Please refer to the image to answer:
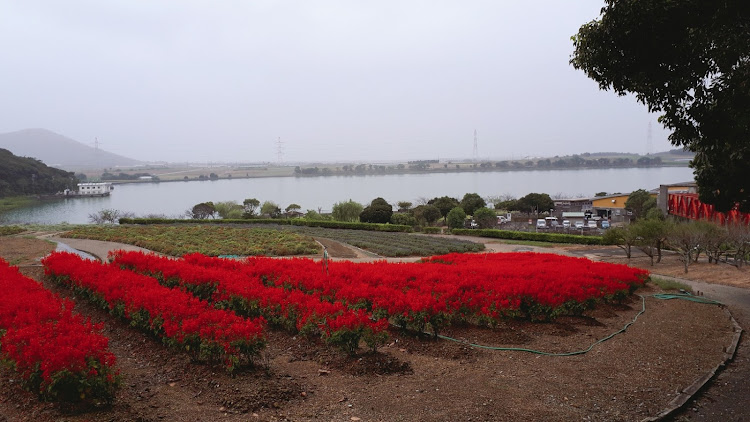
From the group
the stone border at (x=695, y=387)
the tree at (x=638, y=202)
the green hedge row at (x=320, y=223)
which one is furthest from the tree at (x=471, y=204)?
the stone border at (x=695, y=387)

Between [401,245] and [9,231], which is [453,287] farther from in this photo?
[9,231]

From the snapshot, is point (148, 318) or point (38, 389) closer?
point (38, 389)

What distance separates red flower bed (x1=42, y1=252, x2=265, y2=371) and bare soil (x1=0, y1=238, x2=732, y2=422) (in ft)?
0.88

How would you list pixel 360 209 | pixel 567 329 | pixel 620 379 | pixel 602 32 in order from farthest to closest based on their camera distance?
pixel 360 209, pixel 567 329, pixel 602 32, pixel 620 379

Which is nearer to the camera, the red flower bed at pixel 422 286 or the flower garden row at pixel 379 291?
the flower garden row at pixel 379 291

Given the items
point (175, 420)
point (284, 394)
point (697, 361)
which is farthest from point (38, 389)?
point (697, 361)

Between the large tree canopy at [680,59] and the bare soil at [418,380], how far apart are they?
131 inches

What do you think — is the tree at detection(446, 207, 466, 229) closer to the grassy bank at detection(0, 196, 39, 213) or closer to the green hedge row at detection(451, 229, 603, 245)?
the green hedge row at detection(451, 229, 603, 245)

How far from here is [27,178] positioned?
85.3m

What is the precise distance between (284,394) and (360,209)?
45.2 m

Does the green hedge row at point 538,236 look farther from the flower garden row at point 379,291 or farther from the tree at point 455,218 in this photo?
the flower garden row at point 379,291

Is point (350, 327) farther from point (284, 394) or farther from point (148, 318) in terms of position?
point (148, 318)

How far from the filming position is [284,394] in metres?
4.96

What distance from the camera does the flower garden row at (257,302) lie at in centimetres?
492
